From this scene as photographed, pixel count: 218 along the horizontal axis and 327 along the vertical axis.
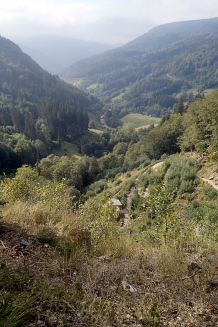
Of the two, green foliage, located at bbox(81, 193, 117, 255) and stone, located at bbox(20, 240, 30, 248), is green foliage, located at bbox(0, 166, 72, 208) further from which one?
stone, located at bbox(20, 240, 30, 248)

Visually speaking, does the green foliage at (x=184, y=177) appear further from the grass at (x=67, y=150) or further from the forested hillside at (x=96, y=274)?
the grass at (x=67, y=150)

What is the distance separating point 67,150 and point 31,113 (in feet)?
103

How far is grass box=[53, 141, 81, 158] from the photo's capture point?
7609cm

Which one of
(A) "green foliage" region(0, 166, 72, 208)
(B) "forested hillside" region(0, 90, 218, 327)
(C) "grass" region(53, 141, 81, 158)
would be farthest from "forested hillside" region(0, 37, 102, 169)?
(B) "forested hillside" region(0, 90, 218, 327)

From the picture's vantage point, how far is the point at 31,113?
93.1 meters

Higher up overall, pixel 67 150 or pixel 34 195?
pixel 34 195

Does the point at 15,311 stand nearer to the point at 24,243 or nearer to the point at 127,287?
the point at 127,287

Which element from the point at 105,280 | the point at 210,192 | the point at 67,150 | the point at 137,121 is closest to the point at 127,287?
the point at 105,280

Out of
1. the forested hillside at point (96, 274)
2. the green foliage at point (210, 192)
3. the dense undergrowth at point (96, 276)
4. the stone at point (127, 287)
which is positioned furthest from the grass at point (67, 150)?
the stone at point (127, 287)

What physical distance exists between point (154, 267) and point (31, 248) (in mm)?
2164

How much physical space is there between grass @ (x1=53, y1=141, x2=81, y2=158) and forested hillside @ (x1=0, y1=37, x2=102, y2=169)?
2652mm

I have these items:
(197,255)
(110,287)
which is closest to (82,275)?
(110,287)

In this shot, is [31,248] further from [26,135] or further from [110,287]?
[26,135]

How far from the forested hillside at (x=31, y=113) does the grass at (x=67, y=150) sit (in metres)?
2.65
